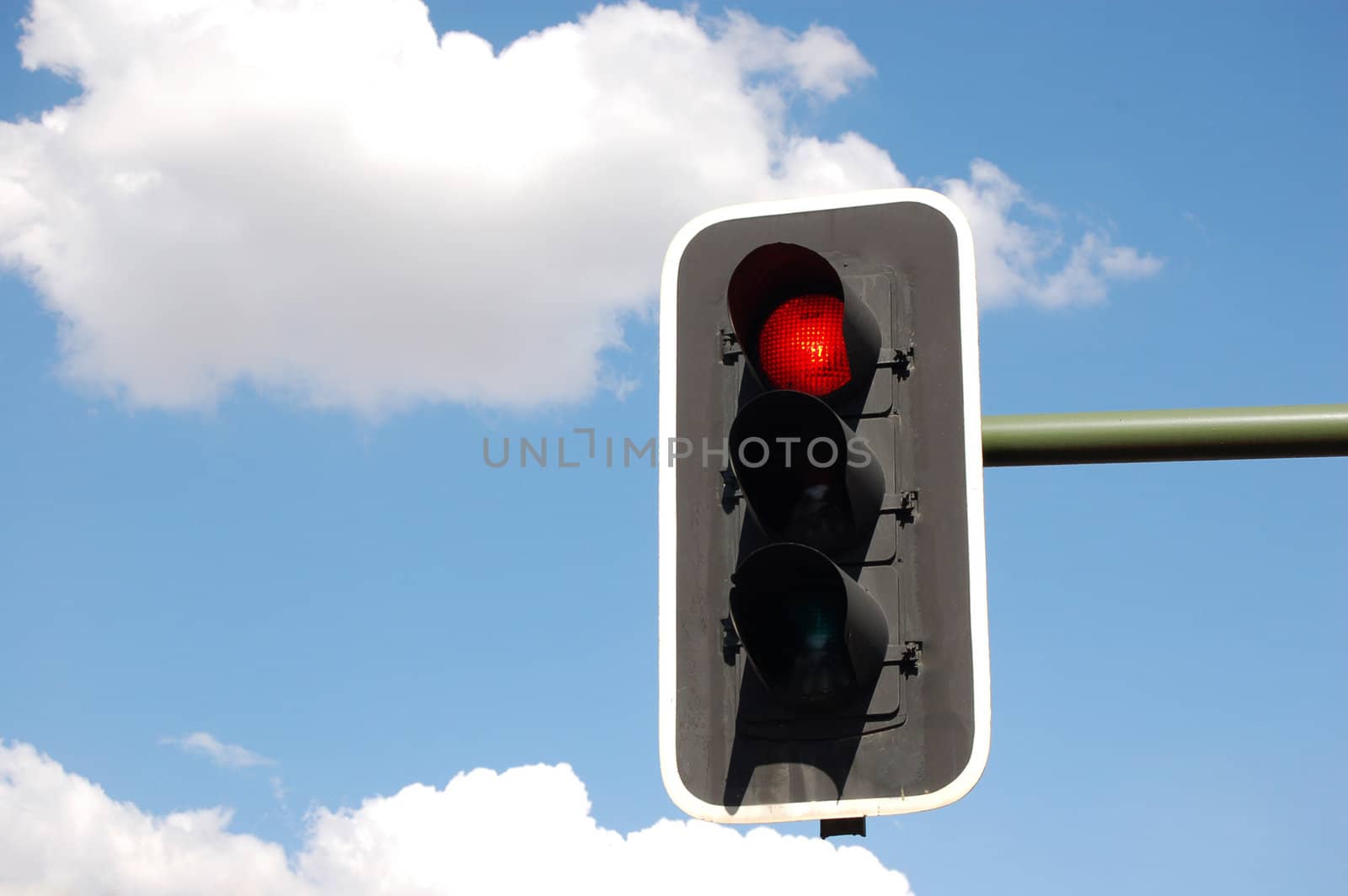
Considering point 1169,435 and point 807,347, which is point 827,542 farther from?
point 1169,435

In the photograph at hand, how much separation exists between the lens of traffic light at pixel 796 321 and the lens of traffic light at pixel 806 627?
0.46 meters

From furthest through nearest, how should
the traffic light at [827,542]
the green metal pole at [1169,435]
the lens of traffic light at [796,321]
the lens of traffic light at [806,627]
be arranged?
the green metal pole at [1169,435], the lens of traffic light at [796,321], the traffic light at [827,542], the lens of traffic light at [806,627]

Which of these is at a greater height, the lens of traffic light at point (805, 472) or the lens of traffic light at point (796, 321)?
the lens of traffic light at point (796, 321)

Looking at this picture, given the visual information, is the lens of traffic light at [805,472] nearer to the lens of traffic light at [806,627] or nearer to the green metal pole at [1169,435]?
the lens of traffic light at [806,627]

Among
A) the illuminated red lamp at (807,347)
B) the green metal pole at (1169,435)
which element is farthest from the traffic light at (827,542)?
the green metal pole at (1169,435)

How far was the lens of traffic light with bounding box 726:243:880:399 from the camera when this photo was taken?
10.2 ft

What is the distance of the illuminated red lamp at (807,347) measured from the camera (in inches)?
123

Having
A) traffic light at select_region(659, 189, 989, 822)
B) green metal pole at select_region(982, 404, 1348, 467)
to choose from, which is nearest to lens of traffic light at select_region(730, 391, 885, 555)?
traffic light at select_region(659, 189, 989, 822)

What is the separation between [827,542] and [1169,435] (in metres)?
0.98

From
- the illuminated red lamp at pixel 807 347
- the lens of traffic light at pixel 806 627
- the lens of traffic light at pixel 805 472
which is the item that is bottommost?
the lens of traffic light at pixel 806 627

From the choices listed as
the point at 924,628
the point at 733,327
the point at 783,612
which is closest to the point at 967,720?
the point at 924,628

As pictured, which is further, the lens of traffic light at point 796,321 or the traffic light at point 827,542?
the lens of traffic light at point 796,321

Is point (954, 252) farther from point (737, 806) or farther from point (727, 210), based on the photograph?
point (737, 806)

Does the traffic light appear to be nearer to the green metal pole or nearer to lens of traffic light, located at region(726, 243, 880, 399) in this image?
lens of traffic light, located at region(726, 243, 880, 399)
